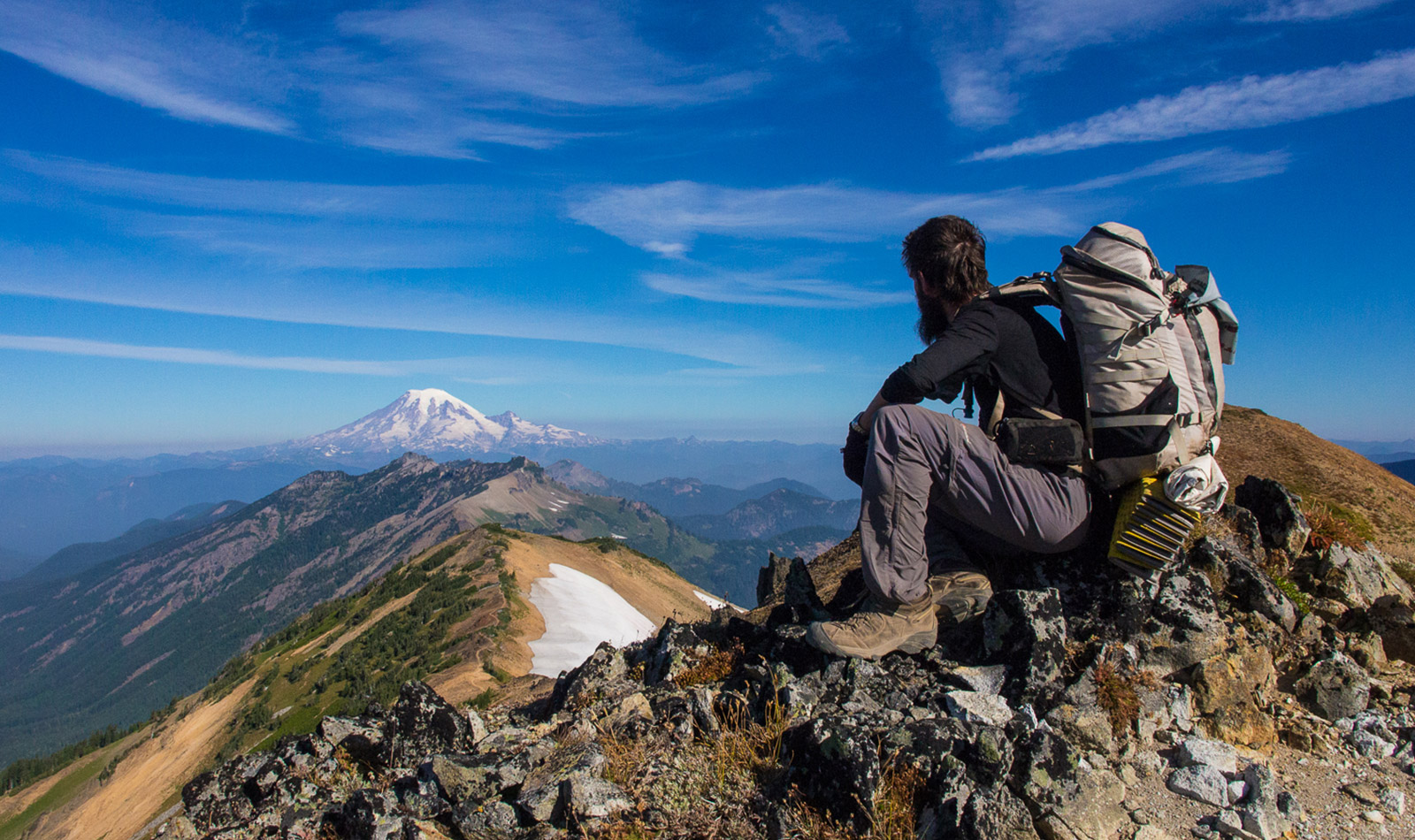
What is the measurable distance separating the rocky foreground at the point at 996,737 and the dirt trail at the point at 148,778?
43707 mm

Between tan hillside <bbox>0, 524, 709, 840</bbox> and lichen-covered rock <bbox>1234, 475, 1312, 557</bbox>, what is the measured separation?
93.3 ft

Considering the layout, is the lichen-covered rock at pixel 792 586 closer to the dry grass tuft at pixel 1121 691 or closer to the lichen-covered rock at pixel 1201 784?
the dry grass tuft at pixel 1121 691

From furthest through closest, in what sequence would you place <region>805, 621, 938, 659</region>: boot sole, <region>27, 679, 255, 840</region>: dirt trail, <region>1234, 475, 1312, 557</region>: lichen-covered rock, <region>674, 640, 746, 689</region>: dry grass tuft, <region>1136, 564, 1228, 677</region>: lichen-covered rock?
<region>27, 679, 255, 840</region>: dirt trail, <region>1234, 475, 1312, 557</region>: lichen-covered rock, <region>674, 640, 746, 689</region>: dry grass tuft, <region>805, 621, 938, 659</region>: boot sole, <region>1136, 564, 1228, 677</region>: lichen-covered rock

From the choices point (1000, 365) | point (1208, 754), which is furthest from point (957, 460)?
point (1208, 754)

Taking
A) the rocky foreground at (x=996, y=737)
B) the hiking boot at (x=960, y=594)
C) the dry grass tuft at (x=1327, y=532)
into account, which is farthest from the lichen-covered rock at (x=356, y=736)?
the dry grass tuft at (x=1327, y=532)

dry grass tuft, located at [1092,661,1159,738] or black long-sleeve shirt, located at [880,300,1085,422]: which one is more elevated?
black long-sleeve shirt, located at [880,300,1085,422]

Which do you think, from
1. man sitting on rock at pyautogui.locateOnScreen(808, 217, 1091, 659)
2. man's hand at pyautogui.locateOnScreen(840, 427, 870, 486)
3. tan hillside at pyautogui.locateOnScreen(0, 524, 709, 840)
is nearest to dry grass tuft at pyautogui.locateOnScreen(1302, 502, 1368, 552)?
man sitting on rock at pyautogui.locateOnScreen(808, 217, 1091, 659)

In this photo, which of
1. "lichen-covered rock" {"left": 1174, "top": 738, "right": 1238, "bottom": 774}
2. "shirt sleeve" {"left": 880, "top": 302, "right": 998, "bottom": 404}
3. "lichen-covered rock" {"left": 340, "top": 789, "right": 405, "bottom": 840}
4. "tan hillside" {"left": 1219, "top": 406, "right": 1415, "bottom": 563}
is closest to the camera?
"lichen-covered rock" {"left": 1174, "top": 738, "right": 1238, "bottom": 774}

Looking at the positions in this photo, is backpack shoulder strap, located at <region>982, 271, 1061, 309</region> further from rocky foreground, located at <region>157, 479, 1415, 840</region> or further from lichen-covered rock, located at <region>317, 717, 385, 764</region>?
lichen-covered rock, located at <region>317, 717, 385, 764</region>

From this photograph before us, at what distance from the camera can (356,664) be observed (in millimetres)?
54625

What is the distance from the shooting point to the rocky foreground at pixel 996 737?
4090 millimetres

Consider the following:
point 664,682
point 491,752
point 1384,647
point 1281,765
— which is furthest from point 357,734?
point 1384,647

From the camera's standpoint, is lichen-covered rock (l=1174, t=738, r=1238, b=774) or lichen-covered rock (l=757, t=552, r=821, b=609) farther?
lichen-covered rock (l=757, t=552, r=821, b=609)

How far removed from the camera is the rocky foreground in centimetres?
409
